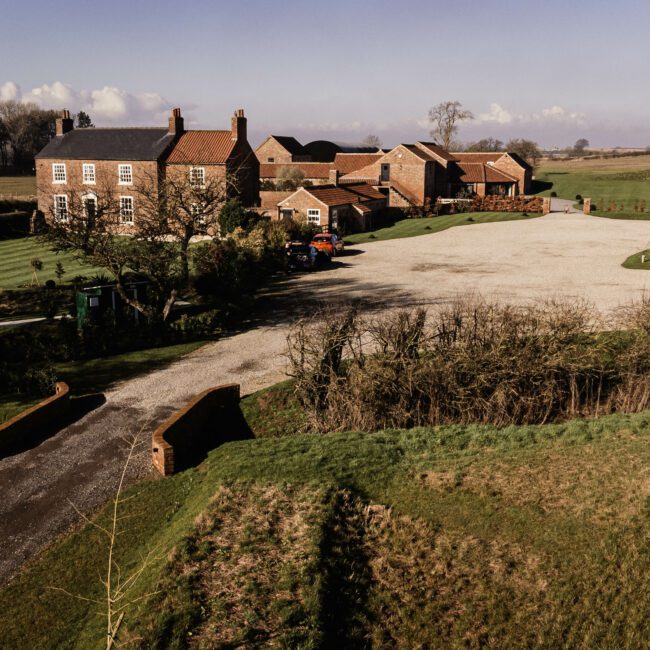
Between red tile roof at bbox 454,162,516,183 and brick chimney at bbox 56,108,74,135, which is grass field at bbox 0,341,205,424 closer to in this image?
brick chimney at bbox 56,108,74,135

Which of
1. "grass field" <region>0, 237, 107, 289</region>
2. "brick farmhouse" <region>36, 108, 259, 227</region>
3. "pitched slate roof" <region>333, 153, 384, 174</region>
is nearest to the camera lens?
"grass field" <region>0, 237, 107, 289</region>

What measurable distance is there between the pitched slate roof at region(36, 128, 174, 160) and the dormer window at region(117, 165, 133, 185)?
0.73 m

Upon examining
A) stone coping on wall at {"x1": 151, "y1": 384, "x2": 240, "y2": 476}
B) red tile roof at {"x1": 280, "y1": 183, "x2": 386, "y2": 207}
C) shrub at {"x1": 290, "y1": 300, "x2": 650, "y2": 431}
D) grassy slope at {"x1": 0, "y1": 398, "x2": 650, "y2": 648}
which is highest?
red tile roof at {"x1": 280, "y1": 183, "x2": 386, "y2": 207}

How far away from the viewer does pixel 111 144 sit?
182ft

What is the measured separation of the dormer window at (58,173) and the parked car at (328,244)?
2430cm

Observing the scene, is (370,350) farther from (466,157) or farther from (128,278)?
(466,157)

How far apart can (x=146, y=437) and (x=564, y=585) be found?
10888mm

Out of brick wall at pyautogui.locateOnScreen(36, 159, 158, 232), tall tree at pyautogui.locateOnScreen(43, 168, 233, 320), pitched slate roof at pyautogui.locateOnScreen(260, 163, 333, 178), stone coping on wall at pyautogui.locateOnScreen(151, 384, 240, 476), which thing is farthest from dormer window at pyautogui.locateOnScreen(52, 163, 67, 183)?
stone coping on wall at pyautogui.locateOnScreen(151, 384, 240, 476)

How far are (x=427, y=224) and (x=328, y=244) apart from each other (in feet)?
69.3

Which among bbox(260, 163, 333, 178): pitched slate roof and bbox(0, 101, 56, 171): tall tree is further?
bbox(0, 101, 56, 171): tall tree

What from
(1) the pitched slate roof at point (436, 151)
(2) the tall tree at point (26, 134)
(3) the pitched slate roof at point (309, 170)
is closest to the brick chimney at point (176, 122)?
(3) the pitched slate roof at point (309, 170)

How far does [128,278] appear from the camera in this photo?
2928 centimetres

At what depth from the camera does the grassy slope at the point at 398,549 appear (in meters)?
9.80

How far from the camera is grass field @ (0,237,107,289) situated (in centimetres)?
3528
